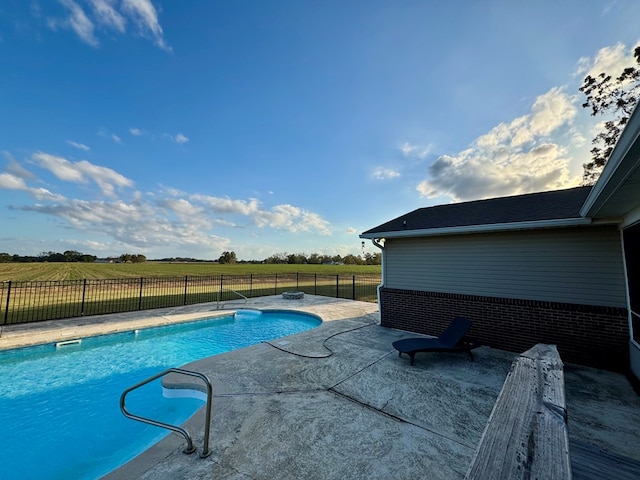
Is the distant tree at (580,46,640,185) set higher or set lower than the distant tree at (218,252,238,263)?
higher

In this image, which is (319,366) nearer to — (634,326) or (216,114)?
(634,326)

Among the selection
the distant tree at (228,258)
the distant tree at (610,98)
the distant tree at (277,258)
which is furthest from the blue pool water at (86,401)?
the distant tree at (228,258)

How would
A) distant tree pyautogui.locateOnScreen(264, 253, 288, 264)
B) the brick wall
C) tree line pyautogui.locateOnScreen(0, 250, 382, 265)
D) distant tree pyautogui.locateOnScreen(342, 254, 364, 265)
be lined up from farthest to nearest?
distant tree pyautogui.locateOnScreen(342, 254, 364, 265) → distant tree pyautogui.locateOnScreen(264, 253, 288, 264) → tree line pyautogui.locateOnScreen(0, 250, 382, 265) → the brick wall

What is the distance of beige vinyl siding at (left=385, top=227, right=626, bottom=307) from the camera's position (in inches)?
213

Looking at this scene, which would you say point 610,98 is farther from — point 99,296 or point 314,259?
point 314,259

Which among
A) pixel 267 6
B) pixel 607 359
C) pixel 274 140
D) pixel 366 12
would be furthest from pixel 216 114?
pixel 607 359

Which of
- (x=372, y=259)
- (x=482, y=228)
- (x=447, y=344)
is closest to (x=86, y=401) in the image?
(x=447, y=344)

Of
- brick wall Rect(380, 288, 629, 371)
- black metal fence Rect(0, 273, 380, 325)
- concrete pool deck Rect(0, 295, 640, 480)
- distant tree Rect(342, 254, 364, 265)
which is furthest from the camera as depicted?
distant tree Rect(342, 254, 364, 265)

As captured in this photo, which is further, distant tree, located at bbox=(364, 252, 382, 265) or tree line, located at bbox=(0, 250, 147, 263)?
distant tree, located at bbox=(364, 252, 382, 265)

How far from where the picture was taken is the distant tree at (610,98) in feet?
38.1

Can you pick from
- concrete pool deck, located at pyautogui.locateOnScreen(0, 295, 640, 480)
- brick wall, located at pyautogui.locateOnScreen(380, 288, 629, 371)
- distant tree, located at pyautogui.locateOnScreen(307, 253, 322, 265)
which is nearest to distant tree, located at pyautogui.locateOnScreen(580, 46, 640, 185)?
brick wall, located at pyautogui.locateOnScreen(380, 288, 629, 371)

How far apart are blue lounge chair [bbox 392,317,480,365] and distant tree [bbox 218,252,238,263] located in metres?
63.0

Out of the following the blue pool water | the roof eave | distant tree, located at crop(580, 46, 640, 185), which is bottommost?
the blue pool water

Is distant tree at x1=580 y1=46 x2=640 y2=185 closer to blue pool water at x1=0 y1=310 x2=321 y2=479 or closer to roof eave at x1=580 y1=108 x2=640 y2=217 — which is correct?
roof eave at x1=580 y1=108 x2=640 y2=217
